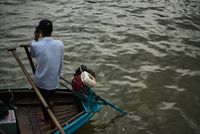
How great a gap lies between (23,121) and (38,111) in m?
0.50

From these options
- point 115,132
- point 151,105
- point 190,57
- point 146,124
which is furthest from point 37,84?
point 190,57

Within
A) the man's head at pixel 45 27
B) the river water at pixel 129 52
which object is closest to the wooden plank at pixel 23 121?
the river water at pixel 129 52

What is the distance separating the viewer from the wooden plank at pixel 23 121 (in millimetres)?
6298

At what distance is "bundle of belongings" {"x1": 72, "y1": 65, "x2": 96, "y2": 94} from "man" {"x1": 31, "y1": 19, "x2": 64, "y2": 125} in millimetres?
780

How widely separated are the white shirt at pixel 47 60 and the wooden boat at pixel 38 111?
1006 mm

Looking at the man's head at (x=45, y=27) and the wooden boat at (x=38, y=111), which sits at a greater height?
the man's head at (x=45, y=27)

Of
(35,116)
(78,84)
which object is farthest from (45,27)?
(35,116)

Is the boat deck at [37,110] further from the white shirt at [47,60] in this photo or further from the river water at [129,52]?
the white shirt at [47,60]

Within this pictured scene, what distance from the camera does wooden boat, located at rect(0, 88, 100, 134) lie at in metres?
6.29

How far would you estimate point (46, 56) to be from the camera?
552 cm

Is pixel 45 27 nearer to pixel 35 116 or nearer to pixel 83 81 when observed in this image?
pixel 83 81

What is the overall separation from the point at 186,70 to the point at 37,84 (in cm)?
651

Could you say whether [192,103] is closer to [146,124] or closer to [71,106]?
[146,124]

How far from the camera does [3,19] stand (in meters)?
13.1
